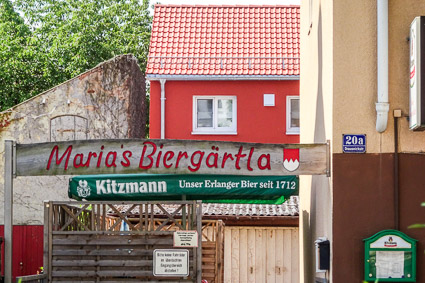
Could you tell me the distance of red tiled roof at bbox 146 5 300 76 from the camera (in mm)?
25219

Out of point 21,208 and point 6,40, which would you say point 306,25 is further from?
point 6,40

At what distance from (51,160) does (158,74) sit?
13.1 meters

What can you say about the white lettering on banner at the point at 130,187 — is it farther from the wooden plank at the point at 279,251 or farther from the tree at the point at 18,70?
the tree at the point at 18,70

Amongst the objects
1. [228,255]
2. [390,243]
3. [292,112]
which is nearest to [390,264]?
[390,243]

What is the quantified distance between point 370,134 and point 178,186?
9.36ft

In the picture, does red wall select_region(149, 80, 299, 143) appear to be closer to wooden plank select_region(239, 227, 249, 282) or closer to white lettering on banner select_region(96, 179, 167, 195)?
wooden plank select_region(239, 227, 249, 282)

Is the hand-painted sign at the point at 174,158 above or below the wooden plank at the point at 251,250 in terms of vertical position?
above

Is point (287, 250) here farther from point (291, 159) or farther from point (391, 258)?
point (391, 258)

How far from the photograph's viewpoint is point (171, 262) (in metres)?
12.1

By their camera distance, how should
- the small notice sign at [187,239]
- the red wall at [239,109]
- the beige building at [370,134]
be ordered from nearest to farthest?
1. the beige building at [370,134]
2. the small notice sign at [187,239]
3. the red wall at [239,109]

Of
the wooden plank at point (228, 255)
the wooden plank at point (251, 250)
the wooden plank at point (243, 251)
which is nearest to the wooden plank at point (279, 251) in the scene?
the wooden plank at point (251, 250)

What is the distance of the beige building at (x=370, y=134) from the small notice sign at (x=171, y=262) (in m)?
1.92

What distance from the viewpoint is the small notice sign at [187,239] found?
1194 cm

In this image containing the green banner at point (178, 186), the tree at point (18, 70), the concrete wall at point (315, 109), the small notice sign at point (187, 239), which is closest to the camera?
the concrete wall at point (315, 109)
